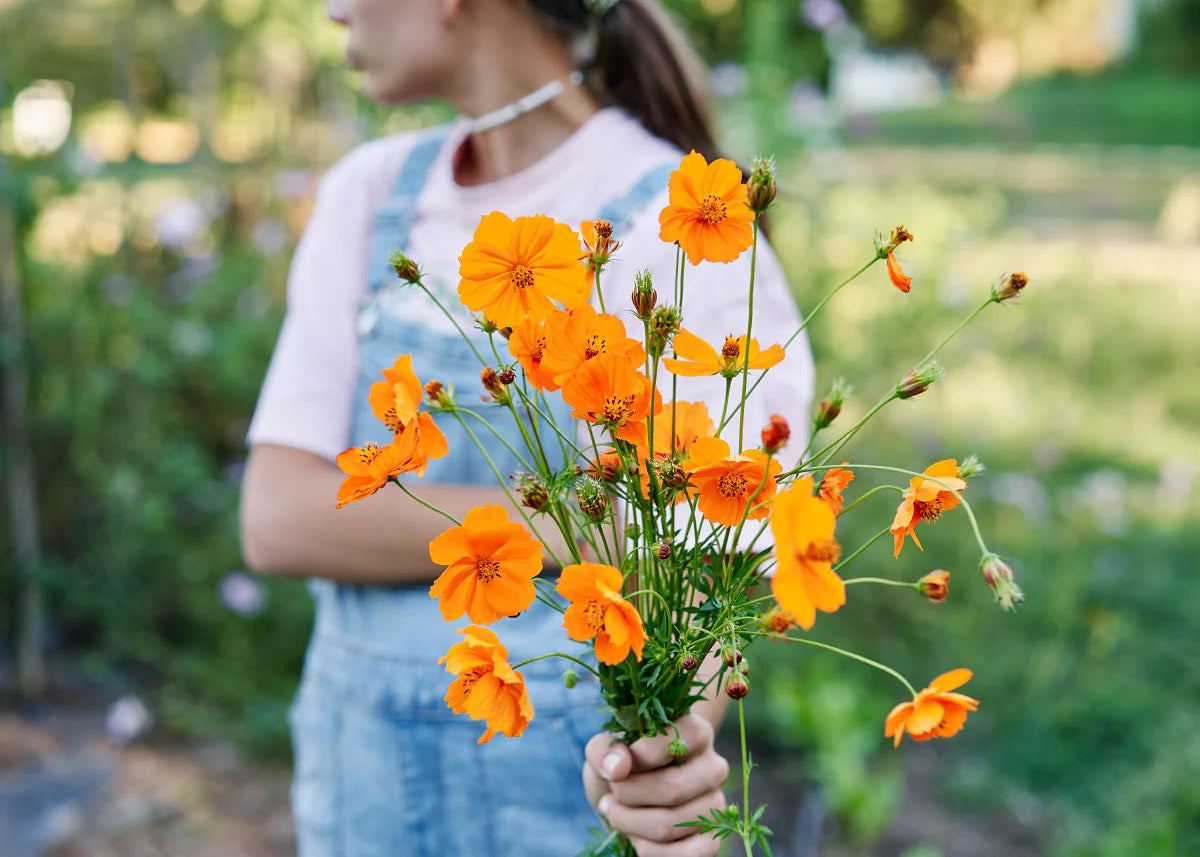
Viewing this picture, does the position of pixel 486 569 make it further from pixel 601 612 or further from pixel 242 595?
pixel 242 595

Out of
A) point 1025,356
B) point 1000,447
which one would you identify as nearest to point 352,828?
point 1000,447

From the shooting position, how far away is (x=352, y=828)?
1.23m

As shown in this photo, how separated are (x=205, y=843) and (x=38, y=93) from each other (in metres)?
1.94

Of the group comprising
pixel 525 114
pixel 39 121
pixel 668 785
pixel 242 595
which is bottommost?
pixel 242 595

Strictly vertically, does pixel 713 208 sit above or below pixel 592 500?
above

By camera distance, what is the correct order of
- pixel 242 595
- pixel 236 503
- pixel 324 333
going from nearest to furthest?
pixel 324 333 < pixel 242 595 < pixel 236 503

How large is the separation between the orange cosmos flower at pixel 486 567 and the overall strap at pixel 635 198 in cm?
60

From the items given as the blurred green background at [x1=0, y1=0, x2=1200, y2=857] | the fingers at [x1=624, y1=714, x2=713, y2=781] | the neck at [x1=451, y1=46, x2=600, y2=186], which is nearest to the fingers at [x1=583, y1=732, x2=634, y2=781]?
the fingers at [x1=624, y1=714, x2=713, y2=781]

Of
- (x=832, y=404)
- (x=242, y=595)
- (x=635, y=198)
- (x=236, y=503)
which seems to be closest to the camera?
(x=832, y=404)

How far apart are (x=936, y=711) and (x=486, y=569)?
0.25m

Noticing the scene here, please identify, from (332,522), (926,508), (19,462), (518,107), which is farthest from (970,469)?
(19,462)

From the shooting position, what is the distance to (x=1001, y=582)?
1.82ft

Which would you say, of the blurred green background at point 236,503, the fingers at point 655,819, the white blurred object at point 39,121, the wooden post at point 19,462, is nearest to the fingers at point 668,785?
the fingers at point 655,819

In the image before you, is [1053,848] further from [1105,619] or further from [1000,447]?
[1000,447]
